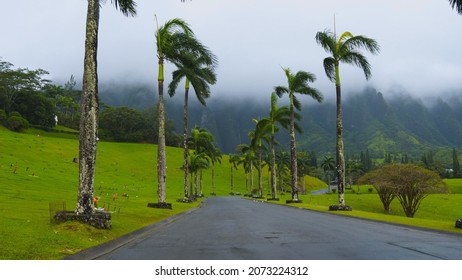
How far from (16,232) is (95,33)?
7750mm

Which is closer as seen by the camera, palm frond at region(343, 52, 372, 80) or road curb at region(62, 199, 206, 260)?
road curb at region(62, 199, 206, 260)

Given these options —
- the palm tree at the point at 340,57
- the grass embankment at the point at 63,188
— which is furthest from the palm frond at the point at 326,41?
the grass embankment at the point at 63,188

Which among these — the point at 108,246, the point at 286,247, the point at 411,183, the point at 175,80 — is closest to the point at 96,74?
the point at 108,246

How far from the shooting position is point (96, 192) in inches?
1885

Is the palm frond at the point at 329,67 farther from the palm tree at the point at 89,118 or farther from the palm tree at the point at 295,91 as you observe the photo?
the palm tree at the point at 89,118

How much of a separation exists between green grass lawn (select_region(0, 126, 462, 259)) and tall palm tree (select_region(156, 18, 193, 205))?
2.70 metres

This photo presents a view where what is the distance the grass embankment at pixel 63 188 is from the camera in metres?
11.0

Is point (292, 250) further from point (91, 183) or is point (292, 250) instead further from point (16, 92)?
point (16, 92)

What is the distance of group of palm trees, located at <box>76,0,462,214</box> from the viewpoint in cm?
1452

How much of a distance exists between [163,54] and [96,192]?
23.0 meters

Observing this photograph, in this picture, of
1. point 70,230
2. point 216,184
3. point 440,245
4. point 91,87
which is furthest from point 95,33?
point 216,184

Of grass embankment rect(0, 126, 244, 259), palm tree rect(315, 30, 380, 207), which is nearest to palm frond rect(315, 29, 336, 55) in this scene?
palm tree rect(315, 30, 380, 207)

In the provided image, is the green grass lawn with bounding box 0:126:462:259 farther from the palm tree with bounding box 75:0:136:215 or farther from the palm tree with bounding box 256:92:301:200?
the palm tree with bounding box 256:92:301:200

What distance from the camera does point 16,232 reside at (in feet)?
36.9
